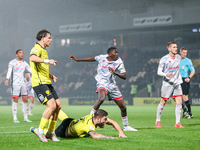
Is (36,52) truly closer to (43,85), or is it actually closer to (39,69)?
(39,69)

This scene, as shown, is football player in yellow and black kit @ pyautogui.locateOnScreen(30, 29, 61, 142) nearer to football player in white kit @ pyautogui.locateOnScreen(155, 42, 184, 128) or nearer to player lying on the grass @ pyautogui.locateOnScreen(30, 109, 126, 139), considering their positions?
player lying on the grass @ pyautogui.locateOnScreen(30, 109, 126, 139)

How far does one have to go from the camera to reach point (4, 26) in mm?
39344

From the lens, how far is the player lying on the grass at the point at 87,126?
4.85 metres

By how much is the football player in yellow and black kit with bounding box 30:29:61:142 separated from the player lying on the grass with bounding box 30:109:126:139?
0.90 feet

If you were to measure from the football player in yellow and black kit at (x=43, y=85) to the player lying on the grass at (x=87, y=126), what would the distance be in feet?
0.90

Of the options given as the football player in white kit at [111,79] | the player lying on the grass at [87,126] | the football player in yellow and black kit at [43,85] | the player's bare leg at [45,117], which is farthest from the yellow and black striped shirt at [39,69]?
the football player in white kit at [111,79]

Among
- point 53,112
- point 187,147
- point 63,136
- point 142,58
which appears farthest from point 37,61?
point 142,58

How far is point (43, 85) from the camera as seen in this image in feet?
16.0

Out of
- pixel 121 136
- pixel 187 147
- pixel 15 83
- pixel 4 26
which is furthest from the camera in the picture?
pixel 4 26

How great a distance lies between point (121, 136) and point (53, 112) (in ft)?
4.29

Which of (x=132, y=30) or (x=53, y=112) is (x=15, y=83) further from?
(x=132, y=30)

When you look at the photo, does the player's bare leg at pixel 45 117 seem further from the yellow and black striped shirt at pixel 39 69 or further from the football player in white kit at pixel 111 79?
the football player in white kit at pixel 111 79

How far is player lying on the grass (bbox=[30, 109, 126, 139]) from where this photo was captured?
4846mm

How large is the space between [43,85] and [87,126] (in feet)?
3.43
